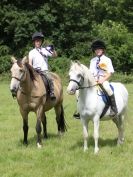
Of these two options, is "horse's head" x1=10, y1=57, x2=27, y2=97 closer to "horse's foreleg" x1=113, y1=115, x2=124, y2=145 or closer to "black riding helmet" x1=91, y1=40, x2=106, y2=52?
"black riding helmet" x1=91, y1=40, x2=106, y2=52

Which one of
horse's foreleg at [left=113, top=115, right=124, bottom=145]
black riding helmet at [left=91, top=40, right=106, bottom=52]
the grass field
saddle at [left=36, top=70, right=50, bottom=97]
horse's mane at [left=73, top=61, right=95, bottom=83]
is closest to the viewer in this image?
the grass field

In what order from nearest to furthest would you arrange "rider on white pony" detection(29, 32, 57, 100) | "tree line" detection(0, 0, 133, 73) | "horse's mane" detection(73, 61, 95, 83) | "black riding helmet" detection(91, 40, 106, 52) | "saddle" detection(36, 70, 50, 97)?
"horse's mane" detection(73, 61, 95, 83) → "black riding helmet" detection(91, 40, 106, 52) → "saddle" detection(36, 70, 50, 97) → "rider on white pony" detection(29, 32, 57, 100) → "tree line" detection(0, 0, 133, 73)

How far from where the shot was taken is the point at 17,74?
31.7 feet

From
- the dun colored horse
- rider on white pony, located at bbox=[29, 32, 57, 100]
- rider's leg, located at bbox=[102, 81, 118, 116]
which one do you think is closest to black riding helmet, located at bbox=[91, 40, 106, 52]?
rider's leg, located at bbox=[102, 81, 118, 116]

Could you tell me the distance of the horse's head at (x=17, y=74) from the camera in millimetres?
9430

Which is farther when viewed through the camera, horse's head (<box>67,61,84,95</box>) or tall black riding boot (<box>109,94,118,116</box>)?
tall black riding boot (<box>109,94,118,116</box>)

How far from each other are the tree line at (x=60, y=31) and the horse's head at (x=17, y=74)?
1218 inches

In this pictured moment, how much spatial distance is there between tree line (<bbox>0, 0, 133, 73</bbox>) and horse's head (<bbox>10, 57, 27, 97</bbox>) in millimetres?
30940

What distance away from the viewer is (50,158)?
903 cm

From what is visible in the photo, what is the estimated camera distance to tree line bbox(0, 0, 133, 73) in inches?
1645

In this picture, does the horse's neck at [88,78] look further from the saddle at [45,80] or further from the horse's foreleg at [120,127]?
the saddle at [45,80]

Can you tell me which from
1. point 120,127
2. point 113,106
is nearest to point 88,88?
point 113,106

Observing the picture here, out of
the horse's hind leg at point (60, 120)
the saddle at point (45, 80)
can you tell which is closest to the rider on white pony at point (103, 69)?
the saddle at point (45, 80)

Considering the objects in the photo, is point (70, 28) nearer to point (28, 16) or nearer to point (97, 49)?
point (28, 16)
